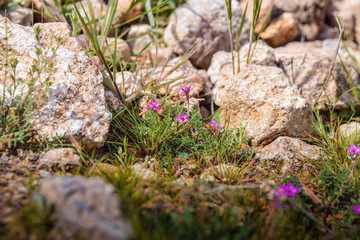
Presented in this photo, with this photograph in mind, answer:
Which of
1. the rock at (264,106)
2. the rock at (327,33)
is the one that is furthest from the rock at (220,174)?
the rock at (327,33)

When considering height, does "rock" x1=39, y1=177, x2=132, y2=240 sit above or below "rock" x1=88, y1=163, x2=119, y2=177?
above

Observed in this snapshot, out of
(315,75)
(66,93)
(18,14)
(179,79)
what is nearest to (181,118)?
(179,79)

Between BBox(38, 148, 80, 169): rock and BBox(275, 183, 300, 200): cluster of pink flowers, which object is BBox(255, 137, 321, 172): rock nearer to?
BBox(275, 183, 300, 200): cluster of pink flowers

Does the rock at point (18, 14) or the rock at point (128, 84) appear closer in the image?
the rock at point (128, 84)

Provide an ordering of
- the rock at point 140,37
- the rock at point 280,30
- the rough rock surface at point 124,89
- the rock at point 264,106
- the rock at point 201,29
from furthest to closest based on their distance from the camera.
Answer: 1. the rock at point 280,30
2. the rock at point 140,37
3. the rock at point 201,29
4. the rock at point 264,106
5. the rough rock surface at point 124,89

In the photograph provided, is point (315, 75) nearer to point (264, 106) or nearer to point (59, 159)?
point (264, 106)

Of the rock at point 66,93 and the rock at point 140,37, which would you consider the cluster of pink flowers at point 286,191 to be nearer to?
the rock at point 66,93

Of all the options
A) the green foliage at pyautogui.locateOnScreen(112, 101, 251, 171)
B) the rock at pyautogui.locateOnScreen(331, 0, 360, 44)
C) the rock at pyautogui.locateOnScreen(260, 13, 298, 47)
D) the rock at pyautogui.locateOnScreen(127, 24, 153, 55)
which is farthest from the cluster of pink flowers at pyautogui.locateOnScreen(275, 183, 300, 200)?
the rock at pyautogui.locateOnScreen(331, 0, 360, 44)
